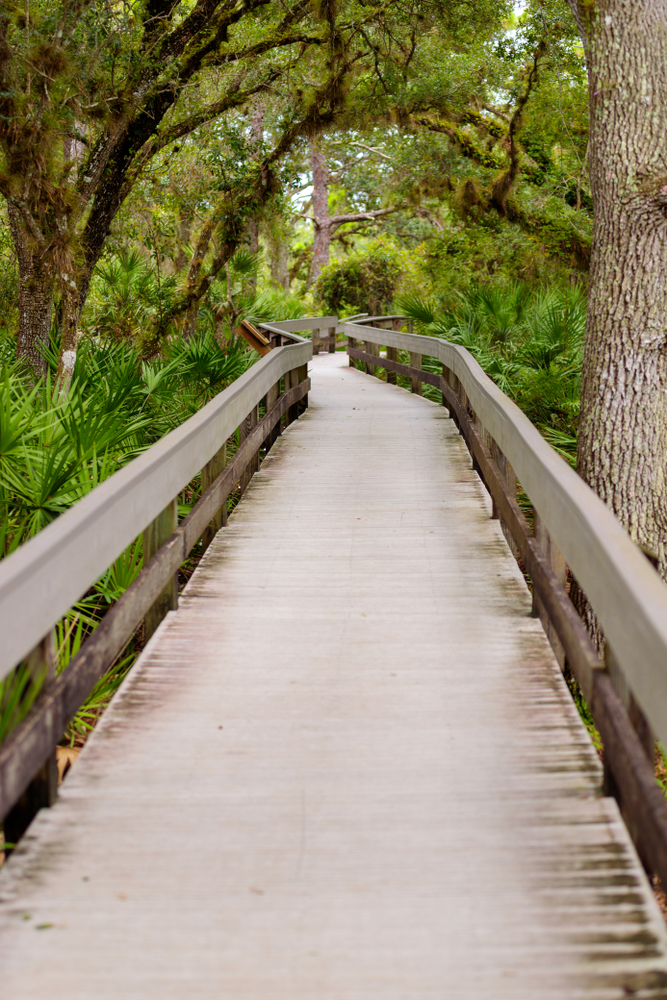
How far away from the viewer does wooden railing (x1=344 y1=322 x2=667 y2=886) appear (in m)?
2.70

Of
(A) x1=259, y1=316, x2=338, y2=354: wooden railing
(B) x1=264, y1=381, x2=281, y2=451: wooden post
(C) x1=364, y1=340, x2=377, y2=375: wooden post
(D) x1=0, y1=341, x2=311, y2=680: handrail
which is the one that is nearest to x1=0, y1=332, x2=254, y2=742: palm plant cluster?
(D) x1=0, y1=341, x2=311, y2=680: handrail

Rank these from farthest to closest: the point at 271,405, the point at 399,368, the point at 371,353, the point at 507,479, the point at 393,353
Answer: the point at 393,353 → the point at 371,353 → the point at 399,368 → the point at 271,405 → the point at 507,479

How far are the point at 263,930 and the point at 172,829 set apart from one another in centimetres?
63

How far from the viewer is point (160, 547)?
4922 millimetres

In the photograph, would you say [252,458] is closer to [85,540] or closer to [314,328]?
[85,540]

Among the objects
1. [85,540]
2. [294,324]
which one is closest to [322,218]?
[294,324]

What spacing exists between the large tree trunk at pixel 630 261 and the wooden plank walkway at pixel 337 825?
6.97 ft

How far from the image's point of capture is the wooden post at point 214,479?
21.6 ft

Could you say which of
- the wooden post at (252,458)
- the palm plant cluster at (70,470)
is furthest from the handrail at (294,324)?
the palm plant cluster at (70,470)

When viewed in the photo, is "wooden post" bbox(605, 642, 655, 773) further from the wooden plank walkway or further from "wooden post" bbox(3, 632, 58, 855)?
"wooden post" bbox(3, 632, 58, 855)

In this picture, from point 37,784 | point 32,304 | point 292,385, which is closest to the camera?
point 37,784

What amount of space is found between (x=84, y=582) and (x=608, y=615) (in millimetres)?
1888

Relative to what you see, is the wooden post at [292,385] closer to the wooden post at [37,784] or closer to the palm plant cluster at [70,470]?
the palm plant cluster at [70,470]

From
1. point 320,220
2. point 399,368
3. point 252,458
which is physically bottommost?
point 252,458
